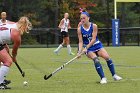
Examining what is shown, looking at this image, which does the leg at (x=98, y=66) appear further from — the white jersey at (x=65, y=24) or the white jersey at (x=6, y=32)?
the white jersey at (x=65, y=24)

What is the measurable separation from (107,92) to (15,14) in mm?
40291

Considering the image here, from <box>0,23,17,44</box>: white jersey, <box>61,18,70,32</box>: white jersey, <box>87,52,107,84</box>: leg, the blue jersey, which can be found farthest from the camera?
<box>61,18,70,32</box>: white jersey

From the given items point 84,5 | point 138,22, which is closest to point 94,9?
point 84,5

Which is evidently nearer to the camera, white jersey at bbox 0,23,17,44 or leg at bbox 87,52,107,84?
white jersey at bbox 0,23,17,44

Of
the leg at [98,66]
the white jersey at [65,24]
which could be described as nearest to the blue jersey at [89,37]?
the leg at [98,66]

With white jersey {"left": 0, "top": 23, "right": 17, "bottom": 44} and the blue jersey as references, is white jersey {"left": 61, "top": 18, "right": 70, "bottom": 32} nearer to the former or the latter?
the blue jersey

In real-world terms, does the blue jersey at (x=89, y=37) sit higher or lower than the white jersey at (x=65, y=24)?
higher

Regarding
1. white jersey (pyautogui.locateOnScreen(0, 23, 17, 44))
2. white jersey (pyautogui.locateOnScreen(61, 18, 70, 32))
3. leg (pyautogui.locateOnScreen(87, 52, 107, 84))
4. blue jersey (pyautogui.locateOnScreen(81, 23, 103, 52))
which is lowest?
white jersey (pyautogui.locateOnScreen(61, 18, 70, 32))

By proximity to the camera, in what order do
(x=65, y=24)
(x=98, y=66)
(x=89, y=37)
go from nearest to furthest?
(x=98, y=66) → (x=89, y=37) → (x=65, y=24)

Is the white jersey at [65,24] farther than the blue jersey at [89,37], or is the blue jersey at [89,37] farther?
the white jersey at [65,24]

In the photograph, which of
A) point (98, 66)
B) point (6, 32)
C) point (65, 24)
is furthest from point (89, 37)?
point (65, 24)

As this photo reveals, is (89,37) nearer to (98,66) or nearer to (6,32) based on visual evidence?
(98,66)

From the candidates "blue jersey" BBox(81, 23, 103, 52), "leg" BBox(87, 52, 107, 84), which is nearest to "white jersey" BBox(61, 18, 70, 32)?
"blue jersey" BBox(81, 23, 103, 52)

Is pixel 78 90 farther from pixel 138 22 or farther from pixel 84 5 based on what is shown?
pixel 138 22
